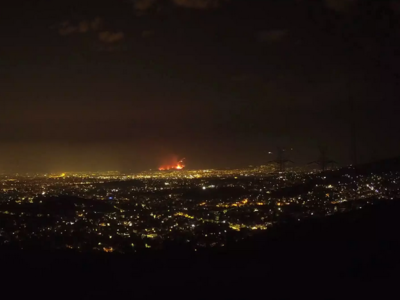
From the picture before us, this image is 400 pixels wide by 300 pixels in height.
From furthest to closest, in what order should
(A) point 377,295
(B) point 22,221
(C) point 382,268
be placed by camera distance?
(B) point 22,221 → (C) point 382,268 → (A) point 377,295

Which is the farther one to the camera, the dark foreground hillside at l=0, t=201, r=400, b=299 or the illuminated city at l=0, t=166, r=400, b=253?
the illuminated city at l=0, t=166, r=400, b=253

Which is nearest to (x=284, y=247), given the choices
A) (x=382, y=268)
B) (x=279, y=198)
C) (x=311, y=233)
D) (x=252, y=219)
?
(x=311, y=233)

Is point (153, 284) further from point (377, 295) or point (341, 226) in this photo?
point (341, 226)

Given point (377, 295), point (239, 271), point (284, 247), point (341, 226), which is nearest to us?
point (377, 295)

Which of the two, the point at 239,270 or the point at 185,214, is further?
the point at 185,214

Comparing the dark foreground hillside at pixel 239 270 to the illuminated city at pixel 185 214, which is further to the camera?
the illuminated city at pixel 185 214

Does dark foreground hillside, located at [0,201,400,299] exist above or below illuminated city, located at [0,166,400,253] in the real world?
above

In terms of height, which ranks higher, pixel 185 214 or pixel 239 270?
pixel 239 270

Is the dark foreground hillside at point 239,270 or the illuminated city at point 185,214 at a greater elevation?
the dark foreground hillside at point 239,270
